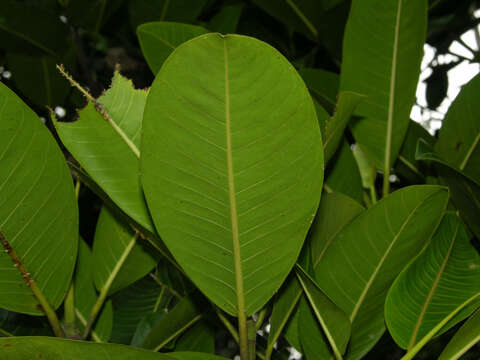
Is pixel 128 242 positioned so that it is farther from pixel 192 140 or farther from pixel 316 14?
pixel 316 14

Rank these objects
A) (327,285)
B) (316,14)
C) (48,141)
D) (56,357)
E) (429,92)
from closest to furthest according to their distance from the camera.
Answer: (56,357) < (48,141) < (327,285) < (316,14) < (429,92)

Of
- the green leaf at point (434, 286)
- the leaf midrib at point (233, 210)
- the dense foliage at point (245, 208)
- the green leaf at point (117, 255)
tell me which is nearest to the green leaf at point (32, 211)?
the dense foliage at point (245, 208)

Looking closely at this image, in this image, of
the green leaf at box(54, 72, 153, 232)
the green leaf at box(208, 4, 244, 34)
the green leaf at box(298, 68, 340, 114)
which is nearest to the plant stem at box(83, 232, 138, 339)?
the green leaf at box(54, 72, 153, 232)

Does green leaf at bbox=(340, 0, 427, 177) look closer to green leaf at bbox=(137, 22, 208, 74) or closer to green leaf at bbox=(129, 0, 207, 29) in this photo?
green leaf at bbox=(137, 22, 208, 74)

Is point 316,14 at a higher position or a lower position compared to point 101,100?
higher

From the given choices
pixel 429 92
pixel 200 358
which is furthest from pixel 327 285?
pixel 429 92

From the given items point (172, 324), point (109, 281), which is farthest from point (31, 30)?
point (172, 324)

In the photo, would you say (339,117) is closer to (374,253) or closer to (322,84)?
(374,253)
